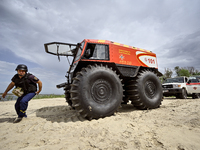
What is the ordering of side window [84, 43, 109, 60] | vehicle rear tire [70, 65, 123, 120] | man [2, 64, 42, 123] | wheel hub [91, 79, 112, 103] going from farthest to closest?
side window [84, 43, 109, 60] → man [2, 64, 42, 123] → wheel hub [91, 79, 112, 103] → vehicle rear tire [70, 65, 123, 120]

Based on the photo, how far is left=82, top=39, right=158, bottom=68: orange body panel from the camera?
397 cm

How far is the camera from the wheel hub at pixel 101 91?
129 inches

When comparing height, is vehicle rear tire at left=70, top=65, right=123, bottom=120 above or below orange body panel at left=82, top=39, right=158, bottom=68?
below

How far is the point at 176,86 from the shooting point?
30.1 feet

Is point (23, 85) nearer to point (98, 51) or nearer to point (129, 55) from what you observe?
point (98, 51)

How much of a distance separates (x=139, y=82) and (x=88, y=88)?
1910 millimetres

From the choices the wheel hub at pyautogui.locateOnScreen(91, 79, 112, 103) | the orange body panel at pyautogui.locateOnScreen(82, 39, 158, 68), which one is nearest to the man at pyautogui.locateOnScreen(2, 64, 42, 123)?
the wheel hub at pyautogui.locateOnScreen(91, 79, 112, 103)

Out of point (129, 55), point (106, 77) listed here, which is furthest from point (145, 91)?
point (106, 77)

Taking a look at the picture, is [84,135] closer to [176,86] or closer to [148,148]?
[148,148]

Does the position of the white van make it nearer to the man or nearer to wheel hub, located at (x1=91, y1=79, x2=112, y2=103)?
wheel hub, located at (x1=91, y1=79, x2=112, y2=103)

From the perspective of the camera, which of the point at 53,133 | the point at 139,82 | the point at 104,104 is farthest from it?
the point at 139,82

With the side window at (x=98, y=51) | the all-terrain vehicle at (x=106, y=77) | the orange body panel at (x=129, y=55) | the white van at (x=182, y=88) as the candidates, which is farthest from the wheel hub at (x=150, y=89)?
the white van at (x=182, y=88)

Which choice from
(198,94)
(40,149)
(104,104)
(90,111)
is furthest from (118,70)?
(198,94)

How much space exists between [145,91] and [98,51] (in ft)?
7.27
